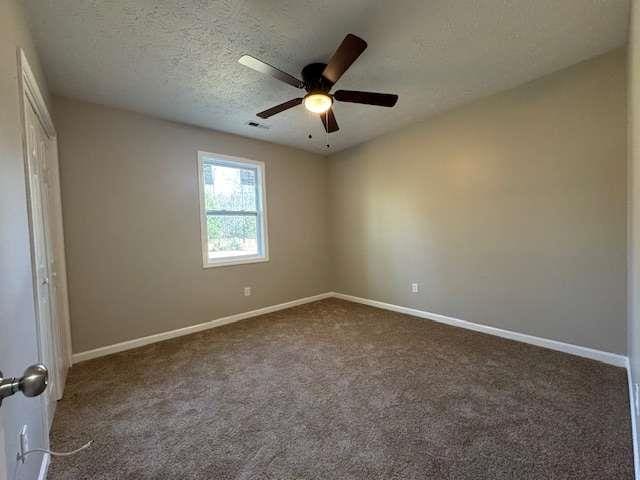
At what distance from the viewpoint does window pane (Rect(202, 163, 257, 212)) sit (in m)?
3.72

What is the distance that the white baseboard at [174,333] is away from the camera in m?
2.80

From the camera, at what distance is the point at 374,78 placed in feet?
8.35

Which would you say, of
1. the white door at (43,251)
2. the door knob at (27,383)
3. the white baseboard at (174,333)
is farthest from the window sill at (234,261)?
the door knob at (27,383)

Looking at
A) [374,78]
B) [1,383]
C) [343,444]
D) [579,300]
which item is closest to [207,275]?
[343,444]

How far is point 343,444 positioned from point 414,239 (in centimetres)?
267

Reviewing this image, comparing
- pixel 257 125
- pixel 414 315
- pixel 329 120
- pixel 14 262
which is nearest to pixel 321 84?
pixel 329 120

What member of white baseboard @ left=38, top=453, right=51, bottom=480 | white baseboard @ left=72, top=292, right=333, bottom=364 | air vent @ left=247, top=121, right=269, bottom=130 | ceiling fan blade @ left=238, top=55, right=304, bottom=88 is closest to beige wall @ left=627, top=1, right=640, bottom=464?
ceiling fan blade @ left=238, top=55, right=304, bottom=88

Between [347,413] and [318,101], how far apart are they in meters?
2.24

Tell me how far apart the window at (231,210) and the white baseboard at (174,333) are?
72cm

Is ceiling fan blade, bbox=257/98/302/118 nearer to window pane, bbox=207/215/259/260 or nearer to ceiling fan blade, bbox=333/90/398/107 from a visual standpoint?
ceiling fan blade, bbox=333/90/398/107

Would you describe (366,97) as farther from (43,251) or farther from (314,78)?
(43,251)

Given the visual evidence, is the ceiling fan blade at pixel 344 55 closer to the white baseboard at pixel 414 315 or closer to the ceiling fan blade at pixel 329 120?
the ceiling fan blade at pixel 329 120

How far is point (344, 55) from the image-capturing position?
1800mm

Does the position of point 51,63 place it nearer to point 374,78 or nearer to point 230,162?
point 230,162
